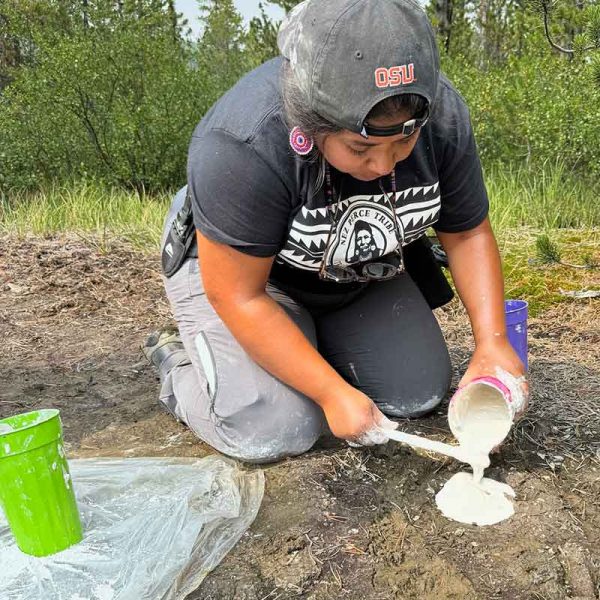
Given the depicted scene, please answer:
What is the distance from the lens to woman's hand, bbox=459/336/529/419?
1.63m

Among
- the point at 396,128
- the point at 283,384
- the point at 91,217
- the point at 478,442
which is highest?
the point at 396,128

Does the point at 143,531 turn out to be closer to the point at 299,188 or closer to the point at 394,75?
the point at 299,188

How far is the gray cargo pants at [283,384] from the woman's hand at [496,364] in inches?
14.5

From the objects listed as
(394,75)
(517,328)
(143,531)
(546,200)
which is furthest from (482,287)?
(546,200)

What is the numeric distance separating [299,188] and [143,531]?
2.83 feet

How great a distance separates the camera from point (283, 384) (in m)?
1.89

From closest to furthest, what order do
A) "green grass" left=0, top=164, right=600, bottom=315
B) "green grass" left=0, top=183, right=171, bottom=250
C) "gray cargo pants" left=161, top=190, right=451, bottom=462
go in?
"gray cargo pants" left=161, top=190, right=451, bottom=462 → "green grass" left=0, top=164, right=600, bottom=315 → "green grass" left=0, top=183, right=171, bottom=250

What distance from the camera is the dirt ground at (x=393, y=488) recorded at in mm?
1427

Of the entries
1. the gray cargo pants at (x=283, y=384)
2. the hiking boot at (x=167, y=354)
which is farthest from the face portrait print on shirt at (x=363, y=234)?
the hiking boot at (x=167, y=354)

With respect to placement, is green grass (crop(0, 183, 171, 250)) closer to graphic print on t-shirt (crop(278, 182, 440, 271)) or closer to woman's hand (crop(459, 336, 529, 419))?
graphic print on t-shirt (crop(278, 182, 440, 271))

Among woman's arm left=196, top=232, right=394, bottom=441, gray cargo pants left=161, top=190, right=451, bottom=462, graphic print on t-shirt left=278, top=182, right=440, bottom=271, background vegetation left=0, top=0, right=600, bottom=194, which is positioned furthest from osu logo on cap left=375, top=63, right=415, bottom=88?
background vegetation left=0, top=0, right=600, bottom=194

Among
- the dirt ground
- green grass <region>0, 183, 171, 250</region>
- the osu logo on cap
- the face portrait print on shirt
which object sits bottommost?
the dirt ground

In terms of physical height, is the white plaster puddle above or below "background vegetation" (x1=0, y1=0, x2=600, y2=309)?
below

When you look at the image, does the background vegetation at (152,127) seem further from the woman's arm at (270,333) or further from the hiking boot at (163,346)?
the woman's arm at (270,333)
